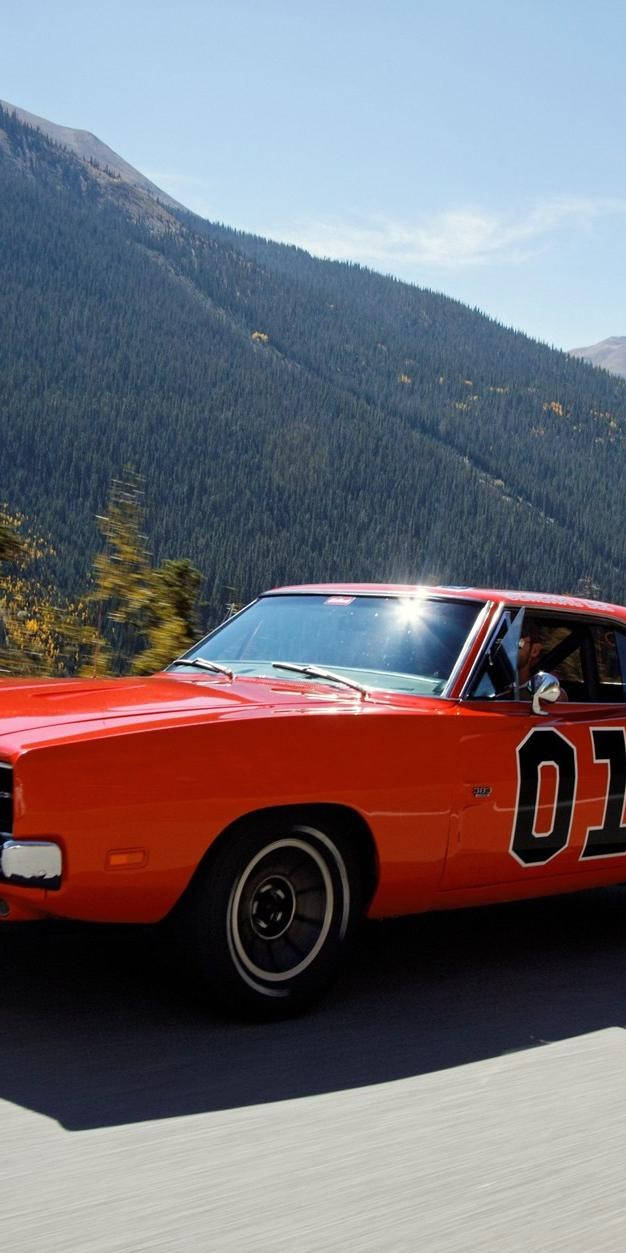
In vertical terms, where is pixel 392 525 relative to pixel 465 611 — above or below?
below

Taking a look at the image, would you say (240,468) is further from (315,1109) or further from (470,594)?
(315,1109)

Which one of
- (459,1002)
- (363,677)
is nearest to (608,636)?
(363,677)

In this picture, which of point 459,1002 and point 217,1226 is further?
point 459,1002

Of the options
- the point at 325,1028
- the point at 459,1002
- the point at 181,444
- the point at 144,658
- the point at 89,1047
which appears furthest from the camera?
the point at 181,444

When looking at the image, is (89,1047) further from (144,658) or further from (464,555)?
(464,555)

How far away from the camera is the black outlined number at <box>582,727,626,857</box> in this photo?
17.2 ft

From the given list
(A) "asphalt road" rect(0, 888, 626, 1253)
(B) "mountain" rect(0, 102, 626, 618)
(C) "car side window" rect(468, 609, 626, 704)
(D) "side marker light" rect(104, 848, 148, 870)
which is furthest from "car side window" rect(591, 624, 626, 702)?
(B) "mountain" rect(0, 102, 626, 618)

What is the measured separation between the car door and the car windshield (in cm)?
19

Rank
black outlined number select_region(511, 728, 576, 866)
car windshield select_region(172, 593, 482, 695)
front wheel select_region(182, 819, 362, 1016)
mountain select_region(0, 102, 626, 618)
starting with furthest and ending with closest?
mountain select_region(0, 102, 626, 618) < car windshield select_region(172, 593, 482, 695) < black outlined number select_region(511, 728, 576, 866) < front wheel select_region(182, 819, 362, 1016)

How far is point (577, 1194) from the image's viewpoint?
2.99m

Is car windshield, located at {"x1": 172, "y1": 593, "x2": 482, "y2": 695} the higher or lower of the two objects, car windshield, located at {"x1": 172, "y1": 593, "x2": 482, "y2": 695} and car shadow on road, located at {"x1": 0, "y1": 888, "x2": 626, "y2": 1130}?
the higher

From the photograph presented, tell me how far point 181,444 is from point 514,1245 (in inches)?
5745

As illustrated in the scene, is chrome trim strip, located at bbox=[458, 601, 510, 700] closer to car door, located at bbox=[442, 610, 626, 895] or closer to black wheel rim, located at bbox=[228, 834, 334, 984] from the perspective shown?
car door, located at bbox=[442, 610, 626, 895]

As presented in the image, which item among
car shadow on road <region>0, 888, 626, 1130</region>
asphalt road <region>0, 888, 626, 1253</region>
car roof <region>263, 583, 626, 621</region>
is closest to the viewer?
asphalt road <region>0, 888, 626, 1253</region>
